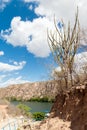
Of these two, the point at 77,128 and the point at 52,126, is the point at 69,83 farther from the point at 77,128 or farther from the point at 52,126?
the point at 77,128

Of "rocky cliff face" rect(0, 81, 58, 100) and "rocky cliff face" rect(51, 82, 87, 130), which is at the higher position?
"rocky cliff face" rect(0, 81, 58, 100)

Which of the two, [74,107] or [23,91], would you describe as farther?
[23,91]

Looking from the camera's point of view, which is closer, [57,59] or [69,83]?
[69,83]

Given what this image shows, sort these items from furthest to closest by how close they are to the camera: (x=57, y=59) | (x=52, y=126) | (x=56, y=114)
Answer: (x=57, y=59)
(x=56, y=114)
(x=52, y=126)

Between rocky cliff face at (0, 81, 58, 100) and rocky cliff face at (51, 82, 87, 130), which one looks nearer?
rocky cliff face at (51, 82, 87, 130)

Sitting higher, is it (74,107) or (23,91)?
(23,91)

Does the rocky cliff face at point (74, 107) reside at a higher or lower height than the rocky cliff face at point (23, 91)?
lower

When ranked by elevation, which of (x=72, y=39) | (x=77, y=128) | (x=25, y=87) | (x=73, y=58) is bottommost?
(x=77, y=128)

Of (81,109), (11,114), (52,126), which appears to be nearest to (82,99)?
(81,109)

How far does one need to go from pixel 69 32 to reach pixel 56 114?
910 cm

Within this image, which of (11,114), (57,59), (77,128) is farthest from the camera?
(11,114)

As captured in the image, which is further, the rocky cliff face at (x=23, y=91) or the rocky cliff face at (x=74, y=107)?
the rocky cliff face at (x=23, y=91)

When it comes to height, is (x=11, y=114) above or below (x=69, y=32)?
below

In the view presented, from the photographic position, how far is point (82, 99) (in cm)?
1277
